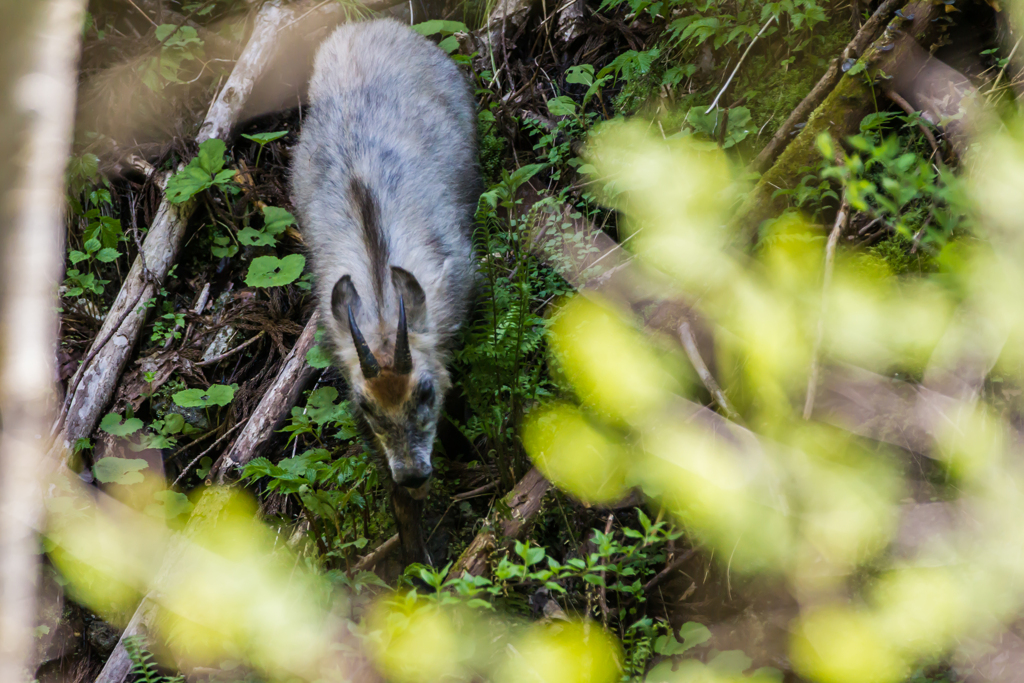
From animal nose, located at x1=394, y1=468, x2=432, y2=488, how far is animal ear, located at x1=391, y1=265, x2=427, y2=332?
101cm

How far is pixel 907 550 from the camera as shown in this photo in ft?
7.67

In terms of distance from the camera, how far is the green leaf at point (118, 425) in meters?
5.13

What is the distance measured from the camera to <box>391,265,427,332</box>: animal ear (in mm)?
3998

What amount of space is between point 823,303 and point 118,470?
5058 millimetres

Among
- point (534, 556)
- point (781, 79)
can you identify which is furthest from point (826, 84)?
point (534, 556)

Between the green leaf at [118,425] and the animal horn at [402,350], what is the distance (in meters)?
2.85

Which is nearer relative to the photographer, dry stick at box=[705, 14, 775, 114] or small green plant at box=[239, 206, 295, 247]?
dry stick at box=[705, 14, 775, 114]

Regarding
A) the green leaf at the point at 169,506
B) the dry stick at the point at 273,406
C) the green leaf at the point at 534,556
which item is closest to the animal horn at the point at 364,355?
the dry stick at the point at 273,406

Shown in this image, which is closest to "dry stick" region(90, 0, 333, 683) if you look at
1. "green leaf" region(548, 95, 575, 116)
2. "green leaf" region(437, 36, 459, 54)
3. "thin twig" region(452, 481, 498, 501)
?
"green leaf" region(437, 36, 459, 54)

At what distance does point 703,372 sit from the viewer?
3047mm

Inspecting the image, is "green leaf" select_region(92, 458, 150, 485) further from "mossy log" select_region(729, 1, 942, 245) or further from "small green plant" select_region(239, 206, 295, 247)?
"mossy log" select_region(729, 1, 942, 245)

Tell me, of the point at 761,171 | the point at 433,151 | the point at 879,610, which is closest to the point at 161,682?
→ the point at 879,610

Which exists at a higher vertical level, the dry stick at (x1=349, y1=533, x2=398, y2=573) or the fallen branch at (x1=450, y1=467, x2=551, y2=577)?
the fallen branch at (x1=450, y1=467, x2=551, y2=577)

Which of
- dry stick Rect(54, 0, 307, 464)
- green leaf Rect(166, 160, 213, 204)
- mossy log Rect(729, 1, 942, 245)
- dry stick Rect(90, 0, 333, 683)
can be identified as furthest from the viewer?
dry stick Rect(90, 0, 333, 683)
